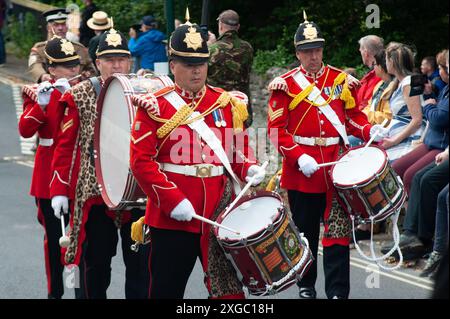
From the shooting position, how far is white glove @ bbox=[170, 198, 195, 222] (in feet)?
20.8

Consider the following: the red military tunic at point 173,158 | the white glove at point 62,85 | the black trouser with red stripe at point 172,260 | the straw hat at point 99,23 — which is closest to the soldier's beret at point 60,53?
the white glove at point 62,85

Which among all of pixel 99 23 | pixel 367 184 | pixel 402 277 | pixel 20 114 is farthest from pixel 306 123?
pixel 20 114

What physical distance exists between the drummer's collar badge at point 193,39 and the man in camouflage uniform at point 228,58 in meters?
5.03

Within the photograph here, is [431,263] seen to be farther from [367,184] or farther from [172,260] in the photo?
[172,260]

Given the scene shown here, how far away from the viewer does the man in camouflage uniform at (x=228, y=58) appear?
11711mm

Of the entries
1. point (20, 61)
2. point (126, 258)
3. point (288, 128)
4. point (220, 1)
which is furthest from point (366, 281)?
point (20, 61)

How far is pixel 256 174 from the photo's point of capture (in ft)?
21.6

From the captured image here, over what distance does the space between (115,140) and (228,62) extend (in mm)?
4366

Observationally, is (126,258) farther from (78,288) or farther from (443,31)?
(443,31)

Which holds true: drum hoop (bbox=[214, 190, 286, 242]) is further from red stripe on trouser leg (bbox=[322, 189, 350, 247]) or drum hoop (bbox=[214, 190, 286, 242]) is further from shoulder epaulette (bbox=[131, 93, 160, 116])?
red stripe on trouser leg (bbox=[322, 189, 350, 247])

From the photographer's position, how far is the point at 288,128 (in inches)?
332

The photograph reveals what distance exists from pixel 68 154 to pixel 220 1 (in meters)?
10.3

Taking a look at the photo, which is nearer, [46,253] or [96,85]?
[96,85]

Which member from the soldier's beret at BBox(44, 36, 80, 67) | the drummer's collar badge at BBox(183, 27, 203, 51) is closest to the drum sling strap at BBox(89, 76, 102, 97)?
the soldier's beret at BBox(44, 36, 80, 67)
